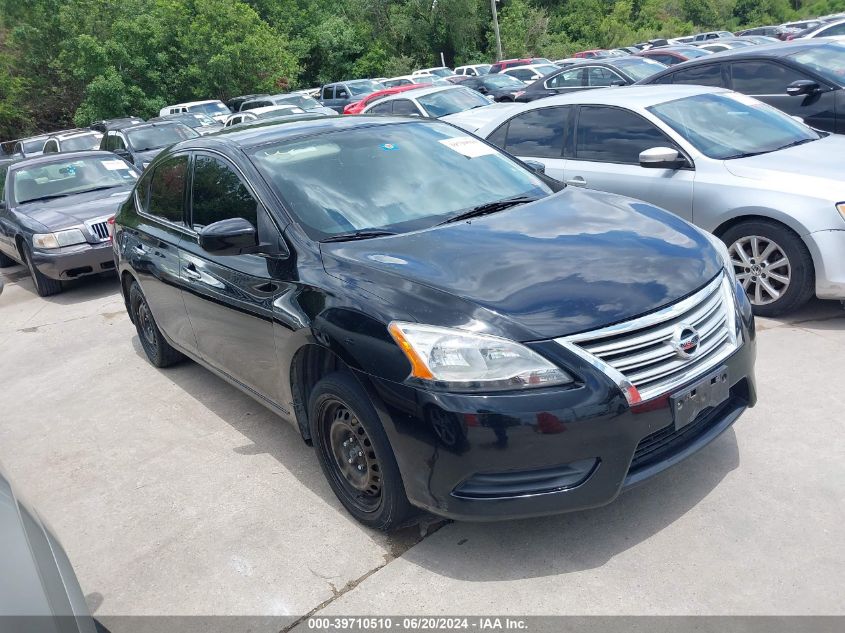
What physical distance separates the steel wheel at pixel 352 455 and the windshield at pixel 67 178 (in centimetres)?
771

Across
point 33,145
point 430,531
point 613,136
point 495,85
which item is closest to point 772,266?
point 613,136

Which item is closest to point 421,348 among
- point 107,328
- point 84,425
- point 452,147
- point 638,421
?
point 638,421

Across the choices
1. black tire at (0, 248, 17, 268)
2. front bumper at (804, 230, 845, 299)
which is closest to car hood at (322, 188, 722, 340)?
front bumper at (804, 230, 845, 299)

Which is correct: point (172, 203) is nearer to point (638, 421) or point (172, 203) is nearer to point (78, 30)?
point (638, 421)

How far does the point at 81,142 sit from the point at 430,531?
18.6 m

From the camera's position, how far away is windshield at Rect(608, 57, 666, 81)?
51.8 ft

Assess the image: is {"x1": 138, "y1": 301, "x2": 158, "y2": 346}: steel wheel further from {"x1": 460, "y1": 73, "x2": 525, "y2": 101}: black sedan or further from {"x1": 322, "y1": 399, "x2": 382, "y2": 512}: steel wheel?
{"x1": 460, "y1": 73, "x2": 525, "y2": 101}: black sedan

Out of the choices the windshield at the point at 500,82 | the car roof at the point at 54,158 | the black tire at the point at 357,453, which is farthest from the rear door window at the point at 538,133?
the windshield at the point at 500,82

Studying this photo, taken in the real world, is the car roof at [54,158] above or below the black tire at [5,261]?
above

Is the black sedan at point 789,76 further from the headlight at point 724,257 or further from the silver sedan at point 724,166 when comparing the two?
the headlight at point 724,257

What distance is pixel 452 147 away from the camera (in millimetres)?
4562

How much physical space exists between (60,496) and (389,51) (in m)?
44.0

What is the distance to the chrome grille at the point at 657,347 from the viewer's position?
9.58 feet

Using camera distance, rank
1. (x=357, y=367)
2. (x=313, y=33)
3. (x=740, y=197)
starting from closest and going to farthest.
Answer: (x=357, y=367), (x=740, y=197), (x=313, y=33)
